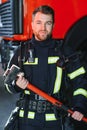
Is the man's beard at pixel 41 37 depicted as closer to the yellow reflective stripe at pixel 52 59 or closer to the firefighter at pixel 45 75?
the firefighter at pixel 45 75

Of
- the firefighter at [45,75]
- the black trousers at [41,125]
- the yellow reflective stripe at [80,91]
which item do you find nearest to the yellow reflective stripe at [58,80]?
the firefighter at [45,75]

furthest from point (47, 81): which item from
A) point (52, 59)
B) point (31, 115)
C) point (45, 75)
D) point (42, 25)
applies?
point (42, 25)

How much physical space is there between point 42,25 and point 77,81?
49 cm

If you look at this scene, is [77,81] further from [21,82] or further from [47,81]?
[21,82]

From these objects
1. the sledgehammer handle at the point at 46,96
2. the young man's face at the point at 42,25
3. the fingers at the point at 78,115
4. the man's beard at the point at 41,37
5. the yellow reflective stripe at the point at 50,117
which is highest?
the young man's face at the point at 42,25

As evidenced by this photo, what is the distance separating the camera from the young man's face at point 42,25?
296cm

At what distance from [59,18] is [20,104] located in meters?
2.53

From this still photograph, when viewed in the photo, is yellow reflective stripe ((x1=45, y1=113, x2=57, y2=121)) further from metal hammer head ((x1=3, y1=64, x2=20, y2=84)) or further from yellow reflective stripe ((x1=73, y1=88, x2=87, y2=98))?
metal hammer head ((x1=3, y1=64, x2=20, y2=84))

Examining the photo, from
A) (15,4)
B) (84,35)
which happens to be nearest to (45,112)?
(84,35)

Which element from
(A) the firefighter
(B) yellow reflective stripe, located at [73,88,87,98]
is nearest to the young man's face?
(A) the firefighter

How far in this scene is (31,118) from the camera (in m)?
2.98

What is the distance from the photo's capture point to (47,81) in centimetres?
298

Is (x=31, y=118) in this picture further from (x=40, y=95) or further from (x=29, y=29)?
(x=29, y=29)

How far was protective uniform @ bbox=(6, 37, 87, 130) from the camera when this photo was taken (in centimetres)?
296
